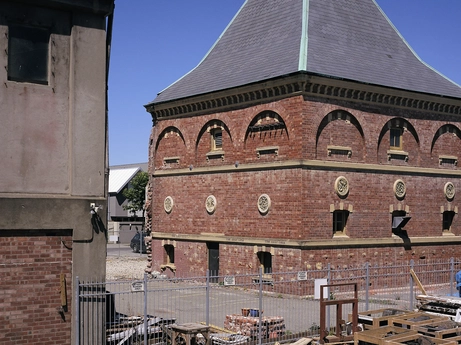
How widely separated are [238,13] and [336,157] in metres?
10.7

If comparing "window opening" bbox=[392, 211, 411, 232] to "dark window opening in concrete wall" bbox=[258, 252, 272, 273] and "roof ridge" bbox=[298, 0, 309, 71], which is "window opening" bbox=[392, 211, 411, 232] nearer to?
"dark window opening in concrete wall" bbox=[258, 252, 272, 273]

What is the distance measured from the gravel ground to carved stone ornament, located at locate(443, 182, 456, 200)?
49.6 ft

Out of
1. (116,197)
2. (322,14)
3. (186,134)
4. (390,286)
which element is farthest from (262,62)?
(116,197)

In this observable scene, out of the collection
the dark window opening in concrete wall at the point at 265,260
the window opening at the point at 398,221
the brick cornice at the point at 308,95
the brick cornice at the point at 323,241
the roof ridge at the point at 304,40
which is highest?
the roof ridge at the point at 304,40

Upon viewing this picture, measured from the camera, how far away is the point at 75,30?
46.5ft

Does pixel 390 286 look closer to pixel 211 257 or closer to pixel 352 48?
pixel 211 257

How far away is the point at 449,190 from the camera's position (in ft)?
97.5

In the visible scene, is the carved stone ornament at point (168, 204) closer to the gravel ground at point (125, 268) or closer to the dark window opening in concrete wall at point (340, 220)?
the gravel ground at point (125, 268)

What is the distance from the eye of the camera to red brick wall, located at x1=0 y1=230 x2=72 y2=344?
13.1 meters

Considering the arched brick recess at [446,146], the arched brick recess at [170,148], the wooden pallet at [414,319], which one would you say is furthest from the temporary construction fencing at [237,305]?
the arched brick recess at [170,148]

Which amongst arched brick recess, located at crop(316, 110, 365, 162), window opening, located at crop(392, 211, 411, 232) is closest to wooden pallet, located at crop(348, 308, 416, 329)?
arched brick recess, located at crop(316, 110, 365, 162)

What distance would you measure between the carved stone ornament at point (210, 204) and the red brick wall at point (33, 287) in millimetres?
15343

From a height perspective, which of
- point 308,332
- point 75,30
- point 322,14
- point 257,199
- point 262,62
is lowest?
point 308,332

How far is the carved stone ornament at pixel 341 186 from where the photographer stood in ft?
84.4
